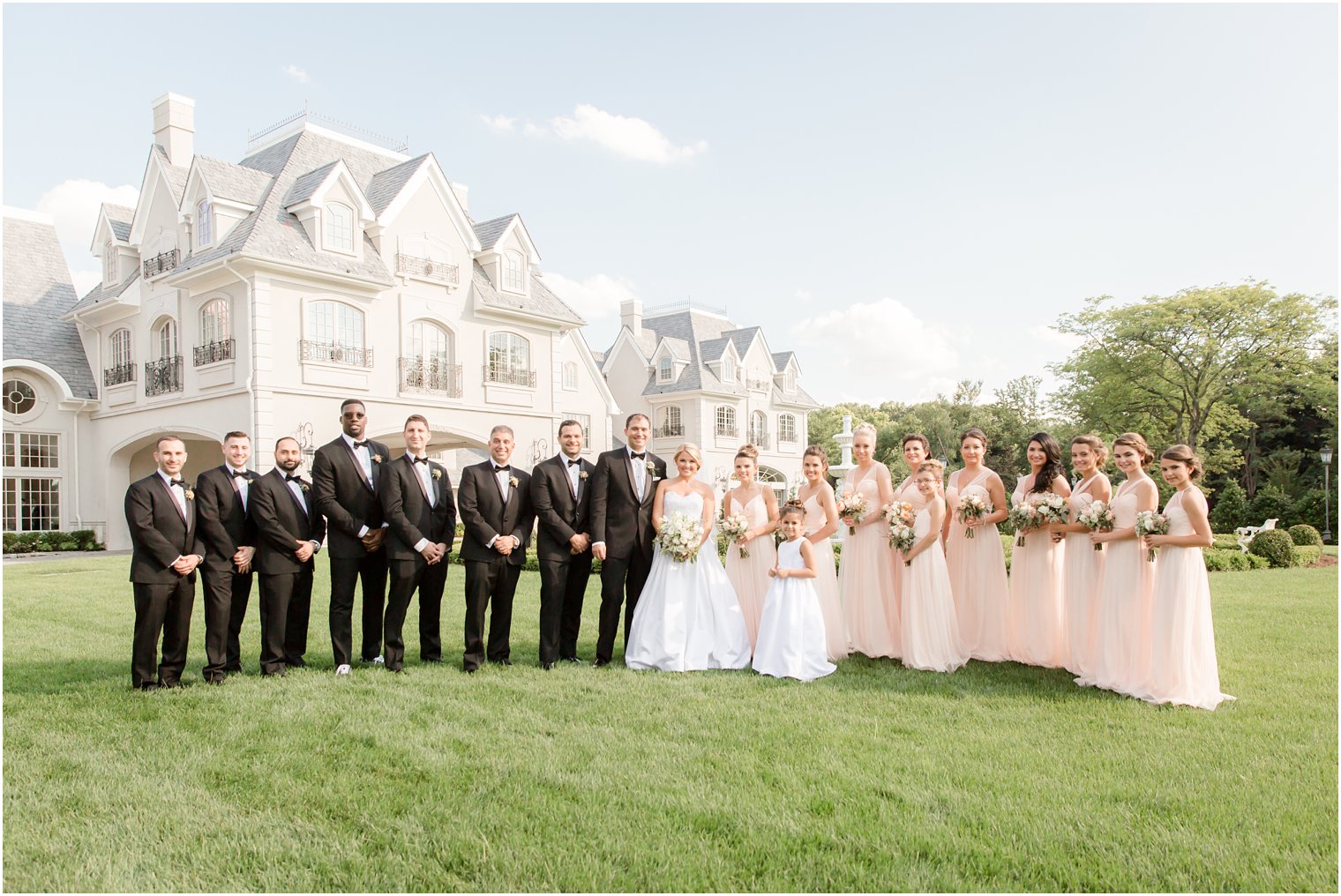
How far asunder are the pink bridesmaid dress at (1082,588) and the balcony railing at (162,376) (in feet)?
79.7

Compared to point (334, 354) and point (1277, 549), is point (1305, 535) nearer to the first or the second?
point (1277, 549)

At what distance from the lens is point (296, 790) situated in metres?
5.10

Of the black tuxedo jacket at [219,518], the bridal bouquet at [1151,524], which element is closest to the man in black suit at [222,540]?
the black tuxedo jacket at [219,518]

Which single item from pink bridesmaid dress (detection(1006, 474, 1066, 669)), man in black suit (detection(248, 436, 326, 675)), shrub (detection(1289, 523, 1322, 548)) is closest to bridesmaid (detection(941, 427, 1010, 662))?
pink bridesmaid dress (detection(1006, 474, 1066, 669))

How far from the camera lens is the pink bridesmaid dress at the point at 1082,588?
789 cm

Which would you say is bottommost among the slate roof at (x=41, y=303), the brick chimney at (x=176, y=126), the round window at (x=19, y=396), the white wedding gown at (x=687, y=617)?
the white wedding gown at (x=687, y=617)

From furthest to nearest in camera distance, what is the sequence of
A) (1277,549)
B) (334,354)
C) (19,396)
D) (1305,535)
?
(1305,535), (19,396), (334,354), (1277,549)

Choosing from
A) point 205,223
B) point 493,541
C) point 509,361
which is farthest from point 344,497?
point 509,361

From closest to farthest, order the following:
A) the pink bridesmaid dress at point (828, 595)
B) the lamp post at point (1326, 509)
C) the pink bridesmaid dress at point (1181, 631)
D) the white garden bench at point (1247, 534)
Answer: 1. the pink bridesmaid dress at point (1181, 631)
2. the pink bridesmaid dress at point (828, 595)
3. the white garden bench at point (1247, 534)
4. the lamp post at point (1326, 509)

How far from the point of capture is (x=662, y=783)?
5.16 meters

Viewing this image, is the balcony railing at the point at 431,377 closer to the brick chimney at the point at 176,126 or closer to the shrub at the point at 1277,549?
the brick chimney at the point at 176,126

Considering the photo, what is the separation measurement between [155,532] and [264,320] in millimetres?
16575

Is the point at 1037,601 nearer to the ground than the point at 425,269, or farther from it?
nearer to the ground

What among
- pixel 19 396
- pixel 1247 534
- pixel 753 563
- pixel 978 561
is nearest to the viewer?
pixel 978 561
